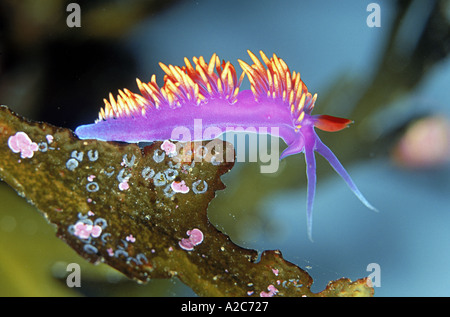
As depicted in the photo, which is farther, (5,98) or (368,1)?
(368,1)

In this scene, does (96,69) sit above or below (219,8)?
below

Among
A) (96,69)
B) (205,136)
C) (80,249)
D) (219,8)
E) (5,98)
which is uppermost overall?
(219,8)

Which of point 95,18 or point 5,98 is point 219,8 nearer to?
point 95,18

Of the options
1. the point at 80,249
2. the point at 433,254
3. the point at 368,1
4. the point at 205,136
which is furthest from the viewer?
the point at 368,1

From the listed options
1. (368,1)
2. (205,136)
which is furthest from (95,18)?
(368,1)

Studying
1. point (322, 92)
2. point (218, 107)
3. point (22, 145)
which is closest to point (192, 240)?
point (218, 107)

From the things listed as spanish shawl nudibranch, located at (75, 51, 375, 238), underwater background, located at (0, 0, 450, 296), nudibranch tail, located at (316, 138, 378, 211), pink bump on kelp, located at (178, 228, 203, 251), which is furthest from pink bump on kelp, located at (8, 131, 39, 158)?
nudibranch tail, located at (316, 138, 378, 211)

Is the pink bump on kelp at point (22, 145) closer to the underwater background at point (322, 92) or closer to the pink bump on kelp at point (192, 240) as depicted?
the underwater background at point (322, 92)
